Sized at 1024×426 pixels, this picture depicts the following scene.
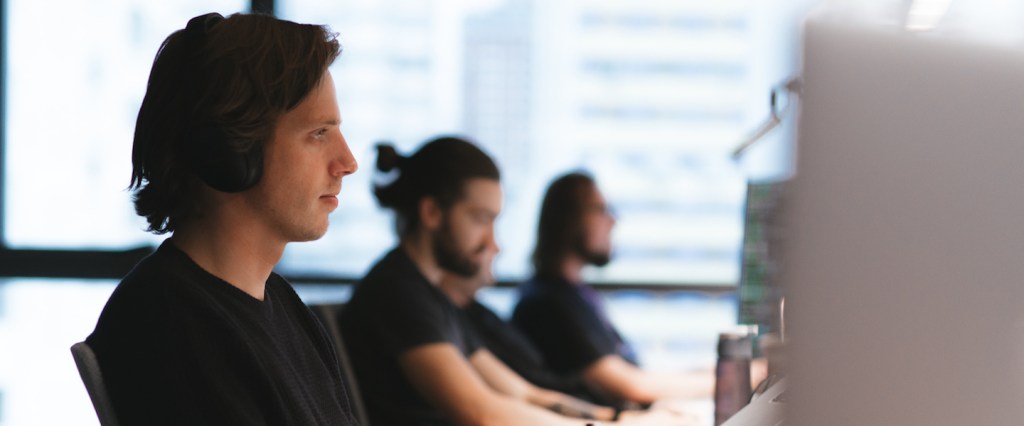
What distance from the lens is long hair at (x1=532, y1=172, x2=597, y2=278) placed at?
313 centimetres

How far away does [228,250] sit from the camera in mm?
1177

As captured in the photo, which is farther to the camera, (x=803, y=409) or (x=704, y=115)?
(x=704, y=115)

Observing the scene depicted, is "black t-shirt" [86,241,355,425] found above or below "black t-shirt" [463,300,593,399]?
above

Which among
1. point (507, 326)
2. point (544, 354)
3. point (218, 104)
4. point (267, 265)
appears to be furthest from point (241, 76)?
point (544, 354)

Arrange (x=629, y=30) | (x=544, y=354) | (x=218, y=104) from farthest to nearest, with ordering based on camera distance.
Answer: (x=629, y=30) → (x=544, y=354) → (x=218, y=104)

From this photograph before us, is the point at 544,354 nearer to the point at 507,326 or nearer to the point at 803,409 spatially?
the point at 507,326

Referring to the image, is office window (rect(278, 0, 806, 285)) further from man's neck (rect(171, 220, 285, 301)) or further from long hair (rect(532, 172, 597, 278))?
man's neck (rect(171, 220, 285, 301))

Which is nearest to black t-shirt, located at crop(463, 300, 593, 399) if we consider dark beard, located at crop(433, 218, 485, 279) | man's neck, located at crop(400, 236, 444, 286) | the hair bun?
dark beard, located at crop(433, 218, 485, 279)

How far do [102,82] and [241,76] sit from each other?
7.93 ft

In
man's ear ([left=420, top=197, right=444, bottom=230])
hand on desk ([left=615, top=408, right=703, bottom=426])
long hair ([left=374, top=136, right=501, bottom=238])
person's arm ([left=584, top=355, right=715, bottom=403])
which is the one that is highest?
long hair ([left=374, top=136, right=501, bottom=238])

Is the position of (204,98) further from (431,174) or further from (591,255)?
(591,255)

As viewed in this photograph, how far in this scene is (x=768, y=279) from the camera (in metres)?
1.39

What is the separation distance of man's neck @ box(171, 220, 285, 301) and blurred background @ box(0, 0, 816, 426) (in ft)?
6.71

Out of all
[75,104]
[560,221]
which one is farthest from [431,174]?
[75,104]
